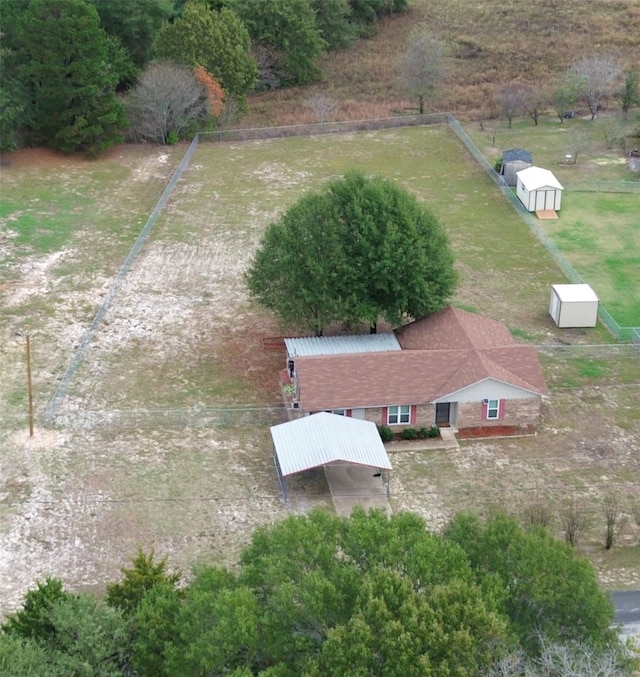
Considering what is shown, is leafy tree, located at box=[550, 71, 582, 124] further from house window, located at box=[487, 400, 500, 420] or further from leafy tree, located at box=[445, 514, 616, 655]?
leafy tree, located at box=[445, 514, 616, 655]

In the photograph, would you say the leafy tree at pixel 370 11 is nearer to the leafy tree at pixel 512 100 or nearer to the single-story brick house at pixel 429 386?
the leafy tree at pixel 512 100

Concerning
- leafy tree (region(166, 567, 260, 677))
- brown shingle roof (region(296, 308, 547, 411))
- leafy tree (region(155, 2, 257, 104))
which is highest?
leafy tree (region(155, 2, 257, 104))

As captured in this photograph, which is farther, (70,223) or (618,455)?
(70,223)

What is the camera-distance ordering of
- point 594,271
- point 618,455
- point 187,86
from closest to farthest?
point 618,455
point 594,271
point 187,86

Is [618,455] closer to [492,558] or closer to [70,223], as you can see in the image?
[492,558]

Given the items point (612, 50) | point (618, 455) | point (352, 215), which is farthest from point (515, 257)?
point (612, 50)

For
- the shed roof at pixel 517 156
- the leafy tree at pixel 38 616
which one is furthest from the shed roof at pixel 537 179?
the leafy tree at pixel 38 616

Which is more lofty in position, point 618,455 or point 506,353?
point 506,353

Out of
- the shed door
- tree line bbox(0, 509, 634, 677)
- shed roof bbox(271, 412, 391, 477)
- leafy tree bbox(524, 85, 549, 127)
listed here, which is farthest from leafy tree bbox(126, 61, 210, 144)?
tree line bbox(0, 509, 634, 677)
